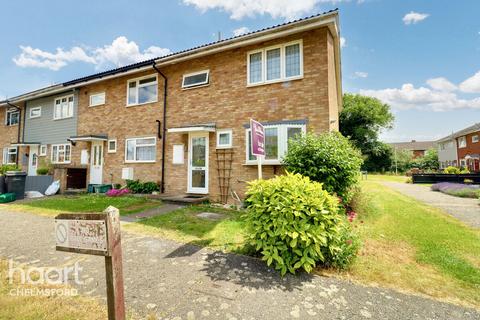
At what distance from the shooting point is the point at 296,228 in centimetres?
334

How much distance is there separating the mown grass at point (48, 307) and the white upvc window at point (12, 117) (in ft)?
66.2

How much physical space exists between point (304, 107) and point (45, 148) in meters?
16.6

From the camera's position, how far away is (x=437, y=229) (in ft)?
18.7

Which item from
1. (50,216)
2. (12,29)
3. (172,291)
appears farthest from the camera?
(12,29)

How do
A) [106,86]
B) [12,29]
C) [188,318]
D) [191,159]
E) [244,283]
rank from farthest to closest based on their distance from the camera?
[106,86], [12,29], [191,159], [244,283], [188,318]

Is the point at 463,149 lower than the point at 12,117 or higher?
lower

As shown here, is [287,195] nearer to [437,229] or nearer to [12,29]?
[437,229]

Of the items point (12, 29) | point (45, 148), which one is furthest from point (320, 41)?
point (45, 148)

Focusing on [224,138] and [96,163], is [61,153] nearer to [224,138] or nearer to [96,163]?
[96,163]

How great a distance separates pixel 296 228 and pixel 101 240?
2502mm

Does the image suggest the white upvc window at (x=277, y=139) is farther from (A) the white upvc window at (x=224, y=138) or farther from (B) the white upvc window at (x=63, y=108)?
(B) the white upvc window at (x=63, y=108)

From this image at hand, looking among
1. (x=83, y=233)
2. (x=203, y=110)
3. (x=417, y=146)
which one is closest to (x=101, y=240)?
(x=83, y=233)

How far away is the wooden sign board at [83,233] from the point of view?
1941 mm

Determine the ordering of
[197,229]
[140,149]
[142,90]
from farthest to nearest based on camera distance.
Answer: [142,90] < [140,149] < [197,229]
